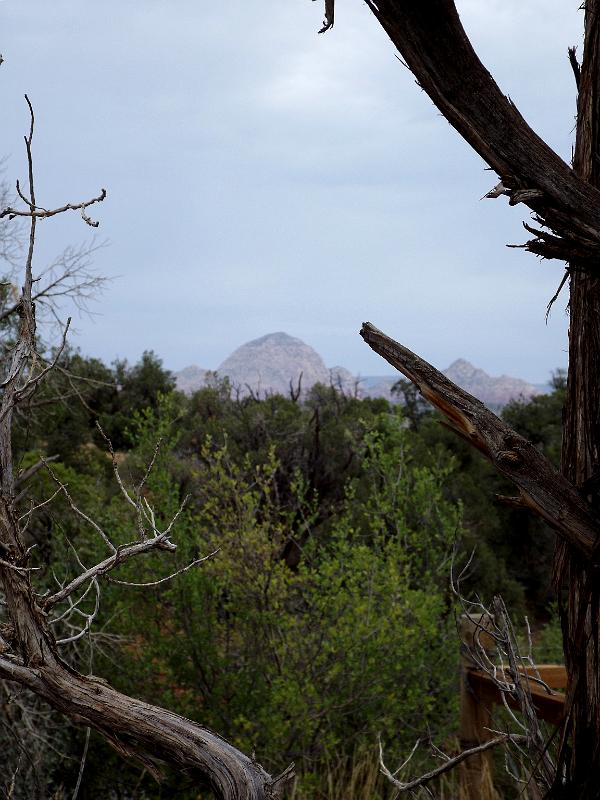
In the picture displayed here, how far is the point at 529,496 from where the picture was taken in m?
2.09

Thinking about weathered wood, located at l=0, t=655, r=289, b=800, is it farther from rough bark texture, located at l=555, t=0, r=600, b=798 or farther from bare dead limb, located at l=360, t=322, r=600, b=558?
bare dead limb, located at l=360, t=322, r=600, b=558

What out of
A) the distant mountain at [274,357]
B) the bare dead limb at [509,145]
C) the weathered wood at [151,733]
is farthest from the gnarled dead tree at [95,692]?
the distant mountain at [274,357]

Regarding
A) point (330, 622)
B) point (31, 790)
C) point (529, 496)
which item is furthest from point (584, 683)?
point (31, 790)

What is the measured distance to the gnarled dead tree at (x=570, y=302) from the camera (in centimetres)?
193

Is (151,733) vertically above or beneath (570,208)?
beneath

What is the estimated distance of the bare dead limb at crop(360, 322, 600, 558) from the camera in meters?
2.05

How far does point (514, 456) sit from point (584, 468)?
264 millimetres

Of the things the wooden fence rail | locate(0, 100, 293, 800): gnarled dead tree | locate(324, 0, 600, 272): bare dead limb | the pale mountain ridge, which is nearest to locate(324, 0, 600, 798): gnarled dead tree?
locate(324, 0, 600, 272): bare dead limb

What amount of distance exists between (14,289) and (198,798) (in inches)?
161

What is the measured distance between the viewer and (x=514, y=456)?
204 cm

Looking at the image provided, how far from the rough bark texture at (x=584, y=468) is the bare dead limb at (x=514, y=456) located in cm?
6

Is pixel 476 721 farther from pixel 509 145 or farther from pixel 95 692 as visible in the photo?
pixel 509 145

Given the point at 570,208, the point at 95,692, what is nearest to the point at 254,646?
the point at 95,692

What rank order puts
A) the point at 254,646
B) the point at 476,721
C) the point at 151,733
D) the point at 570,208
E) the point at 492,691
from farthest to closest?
the point at 254,646
the point at 476,721
the point at 492,691
the point at 151,733
the point at 570,208
